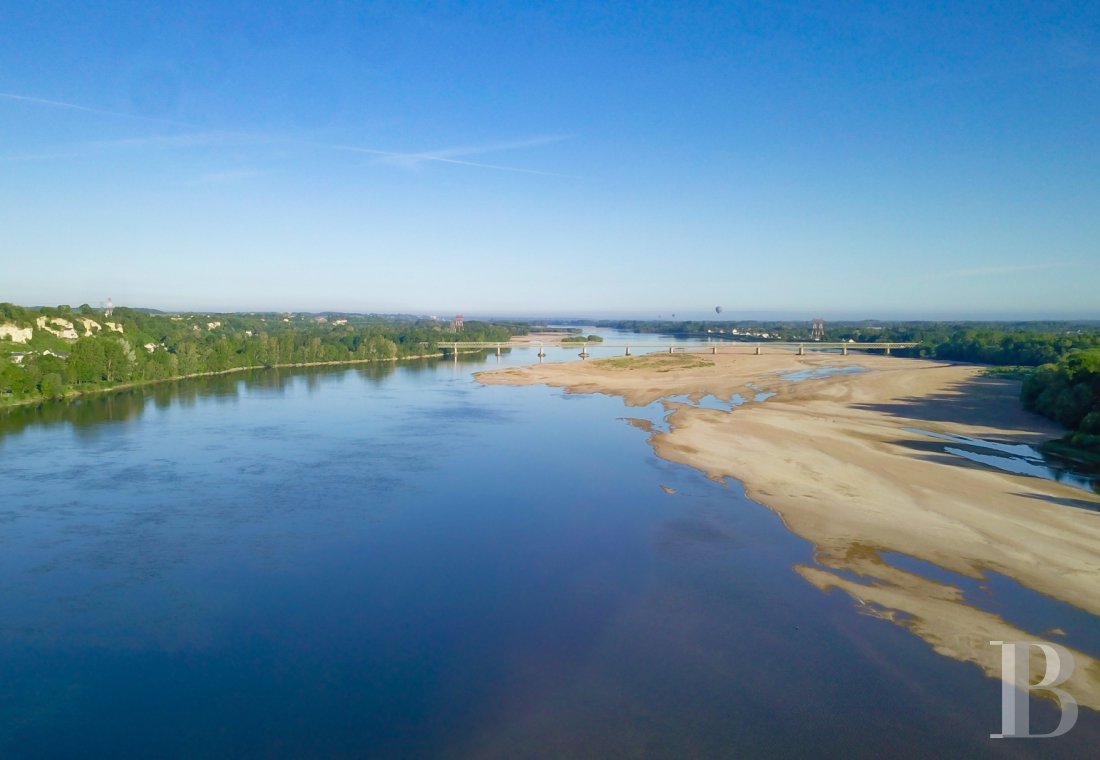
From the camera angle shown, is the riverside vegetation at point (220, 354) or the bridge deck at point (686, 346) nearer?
the riverside vegetation at point (220, 354)

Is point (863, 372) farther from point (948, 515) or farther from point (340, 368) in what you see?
point (340, 368)

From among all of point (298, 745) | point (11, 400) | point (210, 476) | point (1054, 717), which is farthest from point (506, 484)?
point (11, 400)

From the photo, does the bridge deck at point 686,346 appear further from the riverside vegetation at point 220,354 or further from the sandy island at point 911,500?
the sandy island at point 911,500

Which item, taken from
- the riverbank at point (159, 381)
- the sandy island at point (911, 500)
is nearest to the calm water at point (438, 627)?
the sandy island at point (911, 500)

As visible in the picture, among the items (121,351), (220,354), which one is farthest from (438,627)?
(220,354)

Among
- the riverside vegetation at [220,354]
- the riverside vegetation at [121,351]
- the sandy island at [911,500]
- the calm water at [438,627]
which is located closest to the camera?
the calm water at [438,627]

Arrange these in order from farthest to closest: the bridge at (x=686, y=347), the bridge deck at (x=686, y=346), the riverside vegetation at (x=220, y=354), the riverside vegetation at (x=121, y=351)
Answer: the bridge deck at (x=686, y=346), the bridge at (x=686, y=347), the riverside vegetation at (x=121, y=351), the riverside vegetation at (x=220, y=354)

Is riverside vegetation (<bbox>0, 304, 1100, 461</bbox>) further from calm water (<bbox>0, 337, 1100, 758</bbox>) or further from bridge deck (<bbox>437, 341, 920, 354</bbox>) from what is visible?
calm water (<bbox>0, 337, 1100, 758</bbox>)

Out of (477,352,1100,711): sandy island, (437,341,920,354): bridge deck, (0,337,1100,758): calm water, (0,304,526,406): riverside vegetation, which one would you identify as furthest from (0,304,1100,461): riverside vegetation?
(0,337,1100,758): calm water
